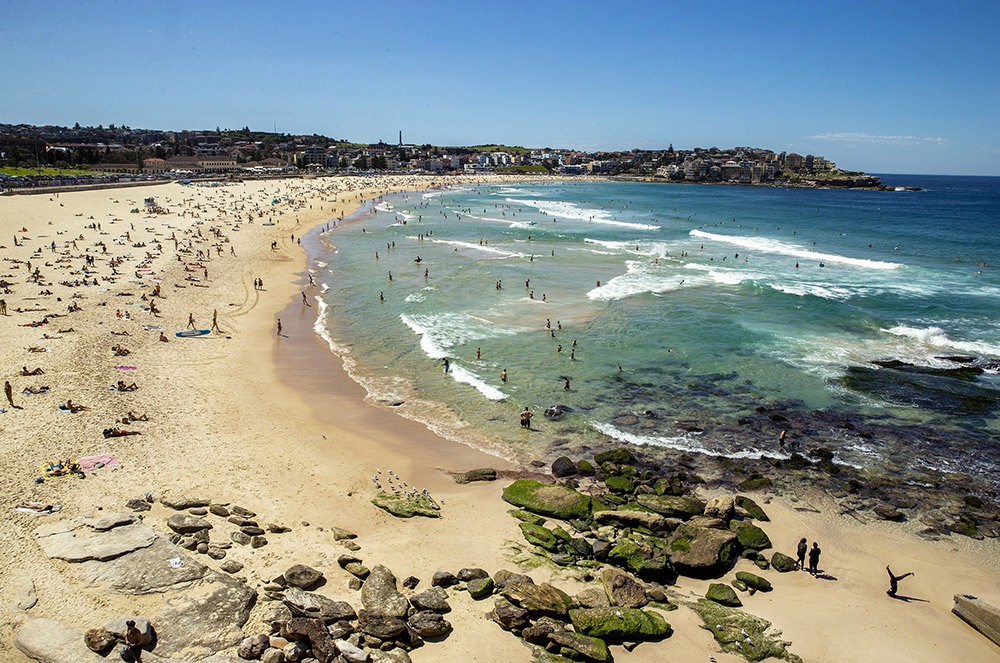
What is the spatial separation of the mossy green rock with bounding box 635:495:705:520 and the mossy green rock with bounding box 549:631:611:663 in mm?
5361

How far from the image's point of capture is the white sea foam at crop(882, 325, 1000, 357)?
28469mm

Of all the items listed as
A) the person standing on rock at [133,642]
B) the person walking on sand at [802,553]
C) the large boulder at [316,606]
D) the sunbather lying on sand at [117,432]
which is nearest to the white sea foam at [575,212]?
the person walking on sand at [802,553]

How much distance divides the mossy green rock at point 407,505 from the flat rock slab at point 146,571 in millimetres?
4677

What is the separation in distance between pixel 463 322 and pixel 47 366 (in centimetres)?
1858

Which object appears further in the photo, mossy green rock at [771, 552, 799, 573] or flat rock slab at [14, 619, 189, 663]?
mossy green rock at [771, 552, 799, 573]

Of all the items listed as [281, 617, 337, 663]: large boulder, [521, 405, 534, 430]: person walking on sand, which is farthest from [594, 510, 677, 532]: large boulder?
[281, 617, 337, 663]: large boulder

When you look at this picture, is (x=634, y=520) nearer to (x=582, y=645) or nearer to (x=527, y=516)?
(x=527, y=516)

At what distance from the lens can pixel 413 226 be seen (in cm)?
7244

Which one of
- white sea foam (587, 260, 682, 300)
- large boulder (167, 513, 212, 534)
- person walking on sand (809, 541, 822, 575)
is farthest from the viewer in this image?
white sea foam (587, 260, 682, 300)

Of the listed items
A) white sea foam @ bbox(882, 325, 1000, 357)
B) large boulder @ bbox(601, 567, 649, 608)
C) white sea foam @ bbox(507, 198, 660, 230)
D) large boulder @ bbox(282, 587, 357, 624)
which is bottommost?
large boulder @ bbox(601, 567, 649, 608)

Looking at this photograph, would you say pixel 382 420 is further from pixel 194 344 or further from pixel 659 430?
pixel 194 344

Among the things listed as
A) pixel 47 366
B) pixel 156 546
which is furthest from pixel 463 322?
pixel 156 546

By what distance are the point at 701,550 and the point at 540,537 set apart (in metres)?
3.81

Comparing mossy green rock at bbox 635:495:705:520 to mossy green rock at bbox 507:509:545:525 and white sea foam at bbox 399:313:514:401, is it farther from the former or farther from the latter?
white sea foam at bbox 399:313:514:401
